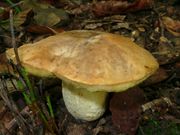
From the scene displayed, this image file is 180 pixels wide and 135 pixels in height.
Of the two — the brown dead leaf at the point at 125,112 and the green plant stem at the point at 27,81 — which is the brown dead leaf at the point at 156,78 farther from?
the green plant stem at the point at 27,81

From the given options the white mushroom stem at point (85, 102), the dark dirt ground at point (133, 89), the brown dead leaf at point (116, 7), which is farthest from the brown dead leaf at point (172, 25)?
the white mushroom stem at point (85, 102)

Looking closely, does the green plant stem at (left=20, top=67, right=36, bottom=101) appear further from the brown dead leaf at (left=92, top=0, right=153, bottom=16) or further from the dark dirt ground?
the brown dead leaf at (left=92, top=0, right=153, bottom=16)

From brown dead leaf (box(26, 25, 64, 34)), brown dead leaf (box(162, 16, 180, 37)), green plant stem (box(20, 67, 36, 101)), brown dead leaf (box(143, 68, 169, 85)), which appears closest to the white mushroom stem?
green plant stem (box(20, 67, 36, 101))

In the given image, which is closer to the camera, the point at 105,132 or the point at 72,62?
the point at 72,62

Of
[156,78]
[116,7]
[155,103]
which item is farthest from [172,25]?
[155,103]

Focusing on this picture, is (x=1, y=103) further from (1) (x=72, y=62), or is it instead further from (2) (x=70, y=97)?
(1) (x=72, y=62)

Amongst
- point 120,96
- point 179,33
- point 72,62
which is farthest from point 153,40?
point 72,62

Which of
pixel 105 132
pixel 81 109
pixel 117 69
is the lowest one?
pixel 105 132
